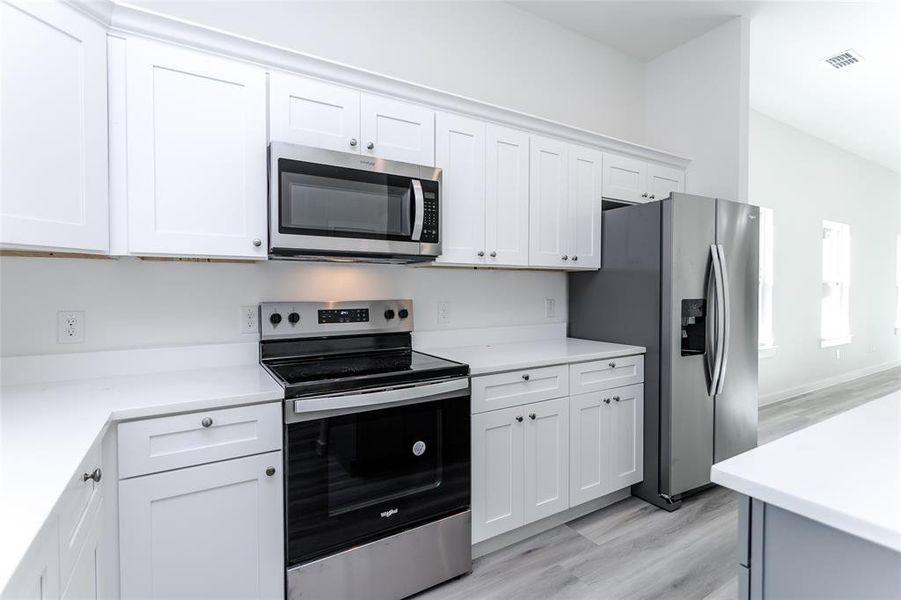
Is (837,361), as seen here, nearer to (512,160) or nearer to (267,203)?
(512,160)

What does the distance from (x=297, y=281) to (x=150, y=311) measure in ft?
1.98

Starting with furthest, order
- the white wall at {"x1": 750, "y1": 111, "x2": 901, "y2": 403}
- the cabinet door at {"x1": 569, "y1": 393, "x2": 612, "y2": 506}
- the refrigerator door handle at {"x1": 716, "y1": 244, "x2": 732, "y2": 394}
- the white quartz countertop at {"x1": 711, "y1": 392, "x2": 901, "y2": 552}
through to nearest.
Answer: the white wall at {"x1": 750, "y1": 111, "x2": 901, "y2": 403}, the refrigerator door handle at {"x1": 716, "y1": 244, "x2": 732, "y2": 394}, the cabinet door at {"x1": 569, "y1": 393, "x2": 612, "y2": 506}, the white quartz countertop at {"x1": 711, "y1": 392, "x2": 901, "y2": 552}

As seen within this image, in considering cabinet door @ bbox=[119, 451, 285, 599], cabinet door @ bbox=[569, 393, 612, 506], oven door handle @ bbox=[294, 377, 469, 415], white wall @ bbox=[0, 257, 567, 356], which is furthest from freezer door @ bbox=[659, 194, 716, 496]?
cabinet door @ bbox=[119, 451, 285, 599]

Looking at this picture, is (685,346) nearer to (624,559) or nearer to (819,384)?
(624,559)

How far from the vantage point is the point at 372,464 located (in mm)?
1738

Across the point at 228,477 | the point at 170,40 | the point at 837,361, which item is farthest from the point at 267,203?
the point at 837,361

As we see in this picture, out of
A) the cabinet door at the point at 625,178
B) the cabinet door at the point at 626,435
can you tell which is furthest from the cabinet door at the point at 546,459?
the cabinet door at the point at 625,178

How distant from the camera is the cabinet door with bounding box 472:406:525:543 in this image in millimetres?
2068

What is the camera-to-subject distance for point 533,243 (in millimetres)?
2611

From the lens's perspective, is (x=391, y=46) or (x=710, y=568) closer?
(x=710, y=568)

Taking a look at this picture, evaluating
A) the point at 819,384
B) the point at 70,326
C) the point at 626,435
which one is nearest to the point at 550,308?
the point at 626,435

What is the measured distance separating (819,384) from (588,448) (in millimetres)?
4653

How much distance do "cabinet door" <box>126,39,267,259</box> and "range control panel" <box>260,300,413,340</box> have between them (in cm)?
37

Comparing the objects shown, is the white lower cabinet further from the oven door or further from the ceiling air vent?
the ceiling air vent
